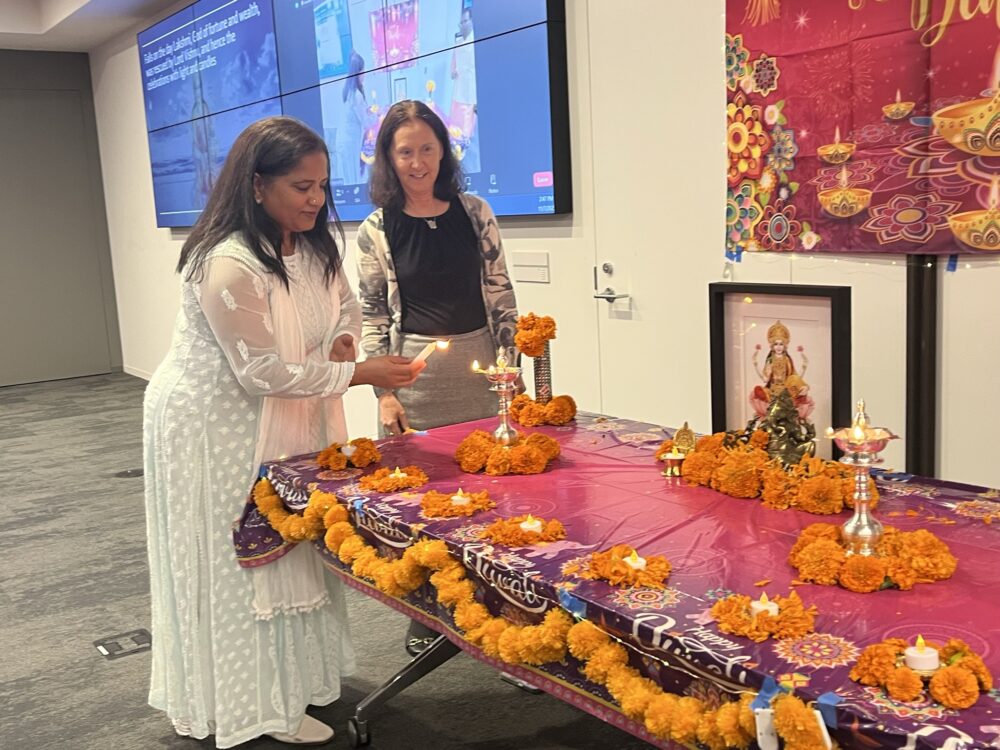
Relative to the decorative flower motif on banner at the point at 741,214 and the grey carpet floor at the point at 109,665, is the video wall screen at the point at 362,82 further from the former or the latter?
the grey carpet floor at the point at 109,665

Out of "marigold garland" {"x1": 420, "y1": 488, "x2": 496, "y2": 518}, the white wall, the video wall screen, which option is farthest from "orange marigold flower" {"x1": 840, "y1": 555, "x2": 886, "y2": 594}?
the video wall screen

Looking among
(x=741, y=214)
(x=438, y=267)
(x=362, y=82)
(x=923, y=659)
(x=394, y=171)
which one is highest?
(x=362, y=82)

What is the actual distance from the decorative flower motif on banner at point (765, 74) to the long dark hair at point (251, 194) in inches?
58.4

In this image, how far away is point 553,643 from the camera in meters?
1.44

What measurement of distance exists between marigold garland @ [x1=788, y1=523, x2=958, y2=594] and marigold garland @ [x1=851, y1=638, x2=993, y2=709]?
21 cm

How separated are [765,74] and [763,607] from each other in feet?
7.25

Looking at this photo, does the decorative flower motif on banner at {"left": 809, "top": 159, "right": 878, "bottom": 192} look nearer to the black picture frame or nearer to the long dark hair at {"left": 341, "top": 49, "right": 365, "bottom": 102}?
the black picture frame

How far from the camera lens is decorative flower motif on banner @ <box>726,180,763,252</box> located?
124 inches

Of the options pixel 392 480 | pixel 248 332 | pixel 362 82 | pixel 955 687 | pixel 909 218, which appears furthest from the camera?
pixel 362 82

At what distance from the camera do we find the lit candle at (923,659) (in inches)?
42.8

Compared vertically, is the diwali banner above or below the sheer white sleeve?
above

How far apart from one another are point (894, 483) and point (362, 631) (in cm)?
201

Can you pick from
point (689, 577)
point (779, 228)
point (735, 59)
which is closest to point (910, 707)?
point (689, 577)

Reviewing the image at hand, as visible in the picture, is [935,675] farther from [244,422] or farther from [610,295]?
[610,295]
